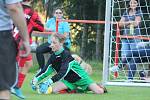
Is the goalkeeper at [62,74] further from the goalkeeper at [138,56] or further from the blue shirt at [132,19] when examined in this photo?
the blue shirt at [132,19]

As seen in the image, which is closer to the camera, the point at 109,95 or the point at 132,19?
the point at 109,95

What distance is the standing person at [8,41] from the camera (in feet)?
14.5

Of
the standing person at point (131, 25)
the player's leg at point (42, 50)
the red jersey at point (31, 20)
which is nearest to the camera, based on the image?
the red jersey at point (31, 20)

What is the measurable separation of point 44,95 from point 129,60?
13.0 feet

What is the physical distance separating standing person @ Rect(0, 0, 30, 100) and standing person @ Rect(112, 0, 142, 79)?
8.23 m

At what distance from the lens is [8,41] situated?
4.50m

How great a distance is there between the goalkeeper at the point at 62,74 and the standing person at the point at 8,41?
4.91 meters

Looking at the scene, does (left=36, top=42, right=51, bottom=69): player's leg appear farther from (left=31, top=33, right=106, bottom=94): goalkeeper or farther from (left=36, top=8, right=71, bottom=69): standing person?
(left=31, top=33, right=106, bottom=94): goalkeeper

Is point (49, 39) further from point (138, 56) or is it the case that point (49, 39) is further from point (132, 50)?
point (138, 56)

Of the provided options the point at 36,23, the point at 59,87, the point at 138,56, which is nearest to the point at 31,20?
the point at 36,23

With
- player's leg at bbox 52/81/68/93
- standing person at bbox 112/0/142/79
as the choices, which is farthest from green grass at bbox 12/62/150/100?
standing person at bbox 112/0/142/79

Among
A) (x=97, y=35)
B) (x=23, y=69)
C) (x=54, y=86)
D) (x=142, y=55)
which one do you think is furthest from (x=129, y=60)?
(x=97, y=35)

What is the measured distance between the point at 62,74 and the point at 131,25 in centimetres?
362

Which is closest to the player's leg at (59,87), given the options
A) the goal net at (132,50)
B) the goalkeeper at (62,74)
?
the goalkeeper at (62,74)
